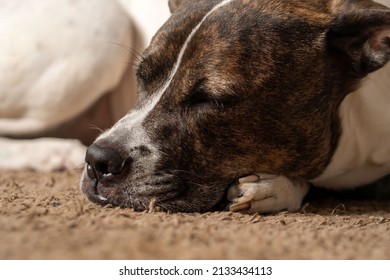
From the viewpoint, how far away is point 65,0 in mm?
3576

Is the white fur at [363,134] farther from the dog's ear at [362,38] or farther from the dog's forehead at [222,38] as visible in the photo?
the dog's forehead at [222,38]

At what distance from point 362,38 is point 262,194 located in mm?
719

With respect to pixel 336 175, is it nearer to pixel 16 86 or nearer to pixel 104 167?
pixel 104 167

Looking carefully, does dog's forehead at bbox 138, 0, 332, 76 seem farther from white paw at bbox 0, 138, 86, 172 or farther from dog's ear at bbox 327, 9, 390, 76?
white paw at bbox 0, 138, 86, 172

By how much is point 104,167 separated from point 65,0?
1.59 m

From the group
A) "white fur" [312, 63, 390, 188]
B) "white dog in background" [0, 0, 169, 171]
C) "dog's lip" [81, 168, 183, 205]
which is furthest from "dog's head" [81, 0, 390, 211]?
"white dog in background" [0, 0, 169, 171]

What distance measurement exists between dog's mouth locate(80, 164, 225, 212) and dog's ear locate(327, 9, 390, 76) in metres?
0.74

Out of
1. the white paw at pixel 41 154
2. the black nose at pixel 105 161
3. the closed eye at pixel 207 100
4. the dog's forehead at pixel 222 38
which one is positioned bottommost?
the white paw at pixel 41 154

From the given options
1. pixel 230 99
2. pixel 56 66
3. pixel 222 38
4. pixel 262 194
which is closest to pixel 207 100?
pixel 230 99

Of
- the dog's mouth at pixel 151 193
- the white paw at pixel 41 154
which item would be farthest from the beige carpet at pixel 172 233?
the white paw at pixel 41 154

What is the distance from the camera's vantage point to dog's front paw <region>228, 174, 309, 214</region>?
2332 mm

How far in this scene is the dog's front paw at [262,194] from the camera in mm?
2332

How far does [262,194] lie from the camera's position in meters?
2.36

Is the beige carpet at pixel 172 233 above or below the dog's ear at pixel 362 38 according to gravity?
below
